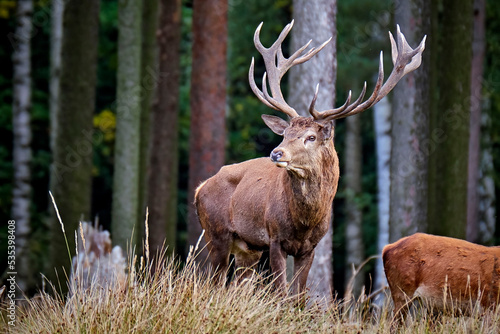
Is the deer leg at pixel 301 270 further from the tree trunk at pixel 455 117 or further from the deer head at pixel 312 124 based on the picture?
the tree trunk at pixel 455 117

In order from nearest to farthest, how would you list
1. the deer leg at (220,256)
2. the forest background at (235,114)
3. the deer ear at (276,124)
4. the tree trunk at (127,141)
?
the deer ear at (276,124) → the deer leg at (220,256) → the tree trunk at (127,141) → the forest background at (235,114)

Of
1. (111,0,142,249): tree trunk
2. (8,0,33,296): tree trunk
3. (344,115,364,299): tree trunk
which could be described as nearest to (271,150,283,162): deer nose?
(111,0,142,249): tree trunk

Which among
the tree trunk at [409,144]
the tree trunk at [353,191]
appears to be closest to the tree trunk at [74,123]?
the tree trunk at [409,144]

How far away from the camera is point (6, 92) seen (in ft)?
69.4

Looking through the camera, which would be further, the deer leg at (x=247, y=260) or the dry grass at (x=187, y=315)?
the deer leg at (x=247, y=260)

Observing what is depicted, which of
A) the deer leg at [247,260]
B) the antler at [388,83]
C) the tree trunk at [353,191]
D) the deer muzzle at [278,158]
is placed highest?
the antler at [388,83]

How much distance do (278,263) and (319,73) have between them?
2.75 m

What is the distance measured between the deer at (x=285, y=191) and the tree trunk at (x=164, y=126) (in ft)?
22.0

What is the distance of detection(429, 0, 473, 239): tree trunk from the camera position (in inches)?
426

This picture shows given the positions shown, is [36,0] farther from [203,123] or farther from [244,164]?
[244,164]

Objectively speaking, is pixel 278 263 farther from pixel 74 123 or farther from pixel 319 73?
pixel 74 123

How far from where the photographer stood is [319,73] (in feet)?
29.0

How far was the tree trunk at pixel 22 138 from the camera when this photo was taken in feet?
50.0

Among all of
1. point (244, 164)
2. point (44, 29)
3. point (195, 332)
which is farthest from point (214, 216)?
point (44, 29)
